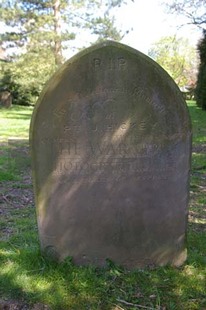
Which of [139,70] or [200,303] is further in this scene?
[139,70]

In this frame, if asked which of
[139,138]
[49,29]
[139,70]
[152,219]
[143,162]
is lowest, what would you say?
[152,219]

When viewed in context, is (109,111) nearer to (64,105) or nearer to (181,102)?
(64,105)

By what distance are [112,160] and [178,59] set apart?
2205 inches

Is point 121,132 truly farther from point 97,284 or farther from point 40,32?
point 40,32

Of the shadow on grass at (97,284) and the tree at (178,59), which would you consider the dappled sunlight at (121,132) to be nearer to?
the shadow on grass at (97,284)

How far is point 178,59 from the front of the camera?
186 feet

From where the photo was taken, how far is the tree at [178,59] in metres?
56.9

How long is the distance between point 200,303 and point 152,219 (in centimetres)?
79

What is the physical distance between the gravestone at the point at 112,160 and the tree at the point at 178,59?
176 ft

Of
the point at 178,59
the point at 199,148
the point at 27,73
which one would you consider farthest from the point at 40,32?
the point at 178,59

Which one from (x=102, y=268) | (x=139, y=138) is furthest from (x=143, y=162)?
(x=102, y=268)

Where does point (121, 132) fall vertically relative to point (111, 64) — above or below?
below

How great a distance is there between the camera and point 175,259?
3.52 m

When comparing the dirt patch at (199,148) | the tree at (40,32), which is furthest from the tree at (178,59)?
the dirt patch at (199,148)
